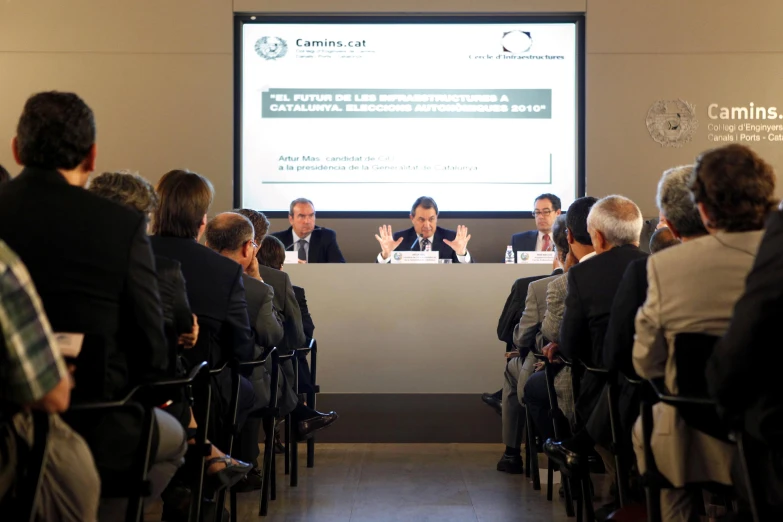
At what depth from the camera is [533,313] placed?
3.90 metres

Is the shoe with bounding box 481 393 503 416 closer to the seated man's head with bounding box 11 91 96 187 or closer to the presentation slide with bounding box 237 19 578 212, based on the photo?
the presentation slide with bounding box 237 19 578 212

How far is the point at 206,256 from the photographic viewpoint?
118 inches

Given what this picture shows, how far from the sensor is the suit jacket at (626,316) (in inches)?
96.7

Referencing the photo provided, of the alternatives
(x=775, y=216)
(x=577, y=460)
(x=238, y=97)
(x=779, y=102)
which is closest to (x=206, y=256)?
(x=577, y=460)

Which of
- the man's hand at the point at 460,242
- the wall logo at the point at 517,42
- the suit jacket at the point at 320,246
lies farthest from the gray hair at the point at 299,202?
the wall logo at the point at 517,42

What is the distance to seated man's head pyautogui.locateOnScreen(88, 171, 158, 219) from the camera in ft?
8.48

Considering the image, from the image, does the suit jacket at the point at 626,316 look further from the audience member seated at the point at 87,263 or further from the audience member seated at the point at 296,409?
the audience member seated at the point at 296,409

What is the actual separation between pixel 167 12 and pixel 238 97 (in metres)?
0.91

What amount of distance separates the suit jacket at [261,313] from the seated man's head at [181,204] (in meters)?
0.56

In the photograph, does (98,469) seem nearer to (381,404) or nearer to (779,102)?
(381,404)

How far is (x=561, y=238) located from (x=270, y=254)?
142 centimetres

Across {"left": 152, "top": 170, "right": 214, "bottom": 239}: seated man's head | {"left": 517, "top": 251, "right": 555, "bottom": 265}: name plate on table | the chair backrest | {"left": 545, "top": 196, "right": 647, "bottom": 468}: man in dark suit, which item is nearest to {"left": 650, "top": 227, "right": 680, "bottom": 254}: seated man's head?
{"left": 545, "top": 196, "right": 647, "bottom": 468}: man in dark suit

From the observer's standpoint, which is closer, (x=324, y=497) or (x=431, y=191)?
(x=324, y=497)

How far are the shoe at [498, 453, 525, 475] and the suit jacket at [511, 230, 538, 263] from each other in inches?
102
